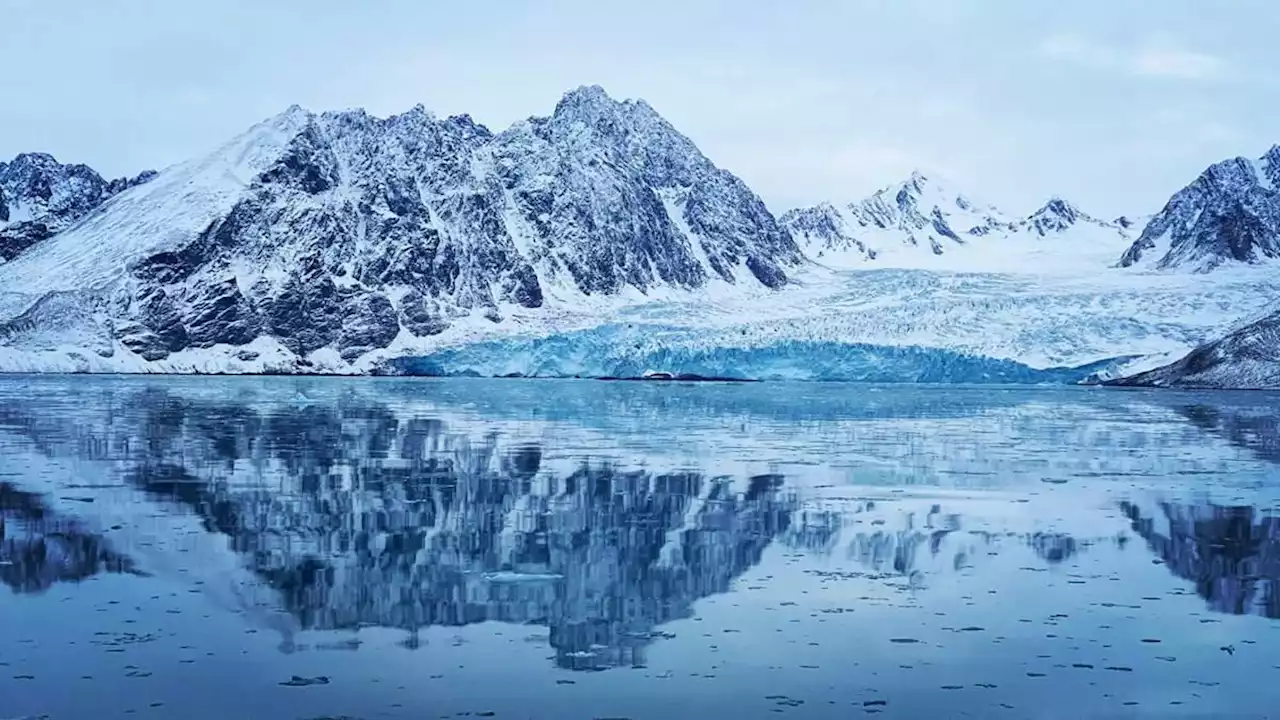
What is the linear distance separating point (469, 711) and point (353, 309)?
4477 inches

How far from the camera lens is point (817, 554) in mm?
14727

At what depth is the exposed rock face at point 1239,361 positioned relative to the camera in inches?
2712

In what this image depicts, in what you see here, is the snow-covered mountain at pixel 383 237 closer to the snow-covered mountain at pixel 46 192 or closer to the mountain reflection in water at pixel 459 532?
the snow-covered mountain at pixel 46 192

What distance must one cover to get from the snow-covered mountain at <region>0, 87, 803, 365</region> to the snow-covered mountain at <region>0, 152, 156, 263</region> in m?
9.48

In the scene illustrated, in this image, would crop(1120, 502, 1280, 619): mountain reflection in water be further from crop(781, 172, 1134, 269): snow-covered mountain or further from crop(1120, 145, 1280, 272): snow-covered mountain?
crop(781, 172, 1134, 269): snow-covered mountain

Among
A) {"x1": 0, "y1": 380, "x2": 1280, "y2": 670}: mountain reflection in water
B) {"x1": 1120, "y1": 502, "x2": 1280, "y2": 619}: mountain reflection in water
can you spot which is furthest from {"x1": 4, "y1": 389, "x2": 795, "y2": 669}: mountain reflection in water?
{"x1": 1120, "y1": 502, "x2": 1280, "y2": 619}: mountain reflection in water

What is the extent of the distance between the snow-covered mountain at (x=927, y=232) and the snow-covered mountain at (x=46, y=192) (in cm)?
8951

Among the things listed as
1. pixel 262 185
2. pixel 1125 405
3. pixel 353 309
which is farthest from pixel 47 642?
pixel 262 185

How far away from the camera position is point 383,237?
129250 mm

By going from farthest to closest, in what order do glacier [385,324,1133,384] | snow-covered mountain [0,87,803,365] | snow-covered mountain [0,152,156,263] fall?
snow-covered mountain [0,152,156,263], snow-covered mountain [0,87,803,365], glacier [385,324,1133,384]

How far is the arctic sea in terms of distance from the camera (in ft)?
29.9

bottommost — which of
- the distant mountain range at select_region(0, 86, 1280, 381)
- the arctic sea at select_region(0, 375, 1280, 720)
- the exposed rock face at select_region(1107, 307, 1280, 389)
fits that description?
the arctic sea at select_region(0, 375, 1280, 720)

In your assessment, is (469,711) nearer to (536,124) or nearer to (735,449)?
(735,449)

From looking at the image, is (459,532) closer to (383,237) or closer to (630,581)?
(630,581)
